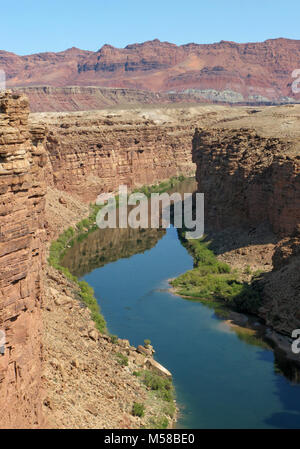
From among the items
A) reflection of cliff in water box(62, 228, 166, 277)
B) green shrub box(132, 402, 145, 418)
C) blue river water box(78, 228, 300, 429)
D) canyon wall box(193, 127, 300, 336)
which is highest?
canyon wall box(193, 127, 300, 336)

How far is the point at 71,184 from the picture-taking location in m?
56.7

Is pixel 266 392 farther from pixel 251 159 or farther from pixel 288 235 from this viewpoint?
pixel 251 159

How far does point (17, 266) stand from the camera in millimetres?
13133

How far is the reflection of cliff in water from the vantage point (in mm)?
40969

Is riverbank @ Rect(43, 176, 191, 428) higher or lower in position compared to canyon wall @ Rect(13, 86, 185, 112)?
lower

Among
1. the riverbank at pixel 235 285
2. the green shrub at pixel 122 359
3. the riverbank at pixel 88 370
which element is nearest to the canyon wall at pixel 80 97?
the riverbank at pixel 235 285

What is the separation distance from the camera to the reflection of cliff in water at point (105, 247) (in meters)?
41.0

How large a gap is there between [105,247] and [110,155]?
20612 mm

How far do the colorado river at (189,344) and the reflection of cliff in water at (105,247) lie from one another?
13cm

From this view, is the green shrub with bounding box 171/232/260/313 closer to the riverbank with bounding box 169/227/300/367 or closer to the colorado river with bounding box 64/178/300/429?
the riverbank with bounding box 169/227/300/367

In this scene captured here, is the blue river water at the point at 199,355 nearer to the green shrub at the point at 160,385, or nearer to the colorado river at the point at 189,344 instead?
the colorado river at the point at 189,344

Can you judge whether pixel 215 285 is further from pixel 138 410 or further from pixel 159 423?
pixel 138 410

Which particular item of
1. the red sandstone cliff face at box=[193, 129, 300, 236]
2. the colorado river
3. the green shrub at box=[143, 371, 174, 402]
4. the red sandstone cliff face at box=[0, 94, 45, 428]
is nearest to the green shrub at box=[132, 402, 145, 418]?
the colorado river

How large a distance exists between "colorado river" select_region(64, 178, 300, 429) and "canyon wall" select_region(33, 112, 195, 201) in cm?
1471
